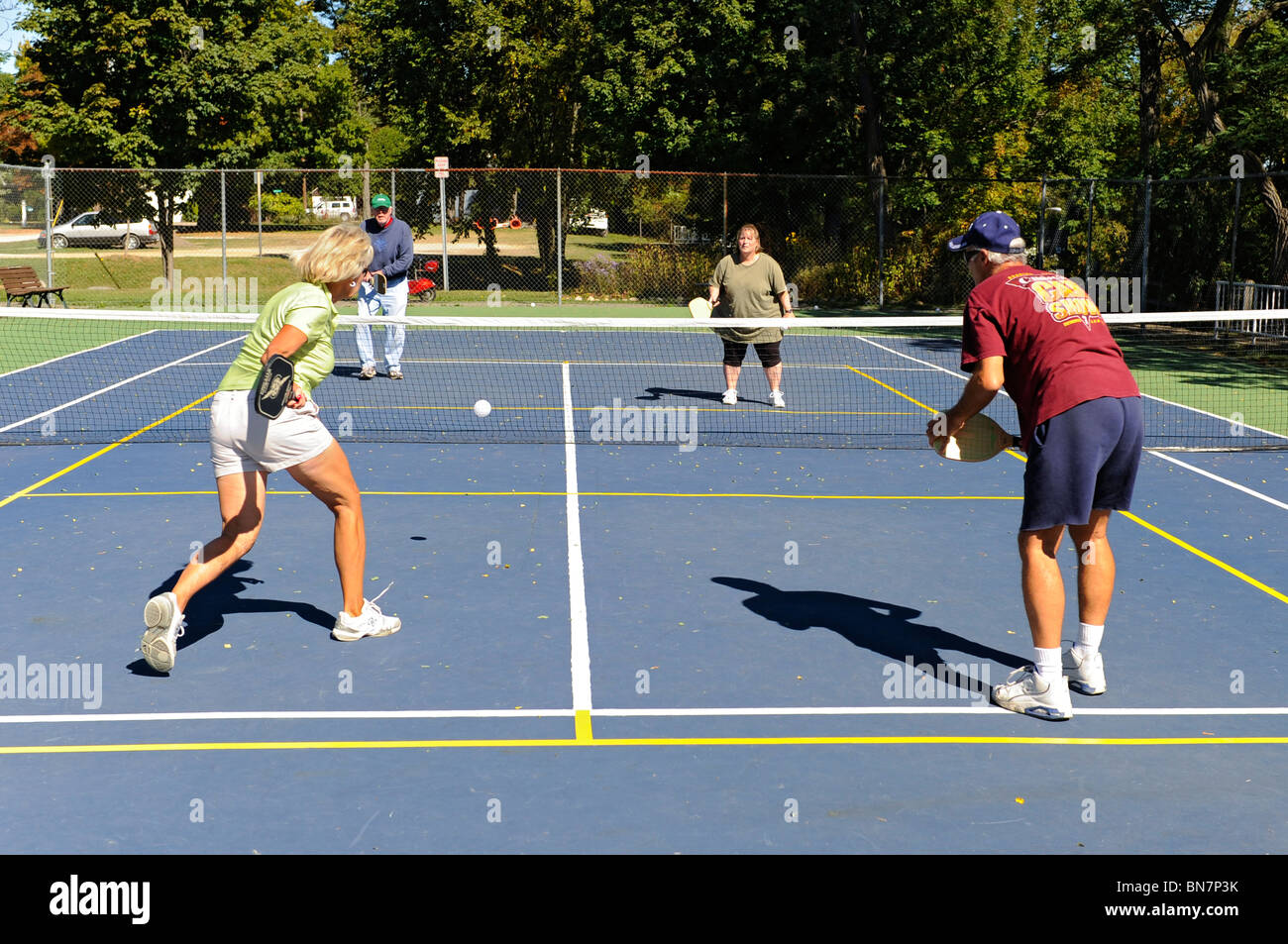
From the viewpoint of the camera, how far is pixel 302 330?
5840 mm

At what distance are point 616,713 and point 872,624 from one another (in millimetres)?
1938

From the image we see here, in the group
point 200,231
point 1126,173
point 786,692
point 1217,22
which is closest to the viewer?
point 786,692

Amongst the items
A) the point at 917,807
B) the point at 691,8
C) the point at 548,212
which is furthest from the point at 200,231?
the point at 917,807

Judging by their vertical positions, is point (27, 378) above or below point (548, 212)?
below

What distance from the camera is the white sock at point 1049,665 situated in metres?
5.60

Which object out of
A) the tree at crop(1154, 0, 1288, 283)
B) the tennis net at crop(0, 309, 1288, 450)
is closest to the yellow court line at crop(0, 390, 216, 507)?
the tennis net at crop(0, 309, 1288, 450)

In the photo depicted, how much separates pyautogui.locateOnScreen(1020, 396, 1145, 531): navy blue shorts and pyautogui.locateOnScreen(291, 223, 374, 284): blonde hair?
128 inches

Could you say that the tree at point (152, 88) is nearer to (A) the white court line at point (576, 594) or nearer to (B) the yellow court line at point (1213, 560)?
(A) the white court line at point (576, 594)

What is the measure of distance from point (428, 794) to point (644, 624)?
7.45 ft

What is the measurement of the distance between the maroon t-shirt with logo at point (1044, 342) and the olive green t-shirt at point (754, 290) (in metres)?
8.09

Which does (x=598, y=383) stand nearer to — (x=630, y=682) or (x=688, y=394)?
(x=688, y=394)

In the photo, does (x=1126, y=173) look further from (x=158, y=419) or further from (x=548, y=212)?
(x=158, y=419)

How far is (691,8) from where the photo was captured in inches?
1239

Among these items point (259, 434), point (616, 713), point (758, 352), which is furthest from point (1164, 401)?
point (259, 434)
